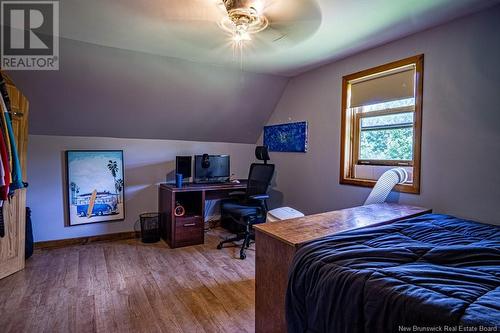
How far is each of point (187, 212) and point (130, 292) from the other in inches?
56.1

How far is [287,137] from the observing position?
3.81 m

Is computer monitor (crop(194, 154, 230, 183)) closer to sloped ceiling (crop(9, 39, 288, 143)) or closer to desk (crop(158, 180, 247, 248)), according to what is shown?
desk (crop(158, 180, 247, 248))

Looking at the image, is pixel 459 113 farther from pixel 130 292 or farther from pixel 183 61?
pixel 130 292

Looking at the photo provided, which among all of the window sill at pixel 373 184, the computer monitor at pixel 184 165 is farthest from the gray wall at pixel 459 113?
the computer monitor at pixel 184 165

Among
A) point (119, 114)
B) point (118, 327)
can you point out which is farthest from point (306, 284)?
point (119, 114)

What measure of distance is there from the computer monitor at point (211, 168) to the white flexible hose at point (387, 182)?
7.24ft

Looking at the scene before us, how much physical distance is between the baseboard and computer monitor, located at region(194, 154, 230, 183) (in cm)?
118

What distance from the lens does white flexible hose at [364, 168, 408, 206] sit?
7.75ft

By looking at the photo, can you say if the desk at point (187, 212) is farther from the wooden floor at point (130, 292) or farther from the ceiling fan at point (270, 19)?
the ceiling fan at point (270, 19)

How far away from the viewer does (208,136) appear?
13.5 feet

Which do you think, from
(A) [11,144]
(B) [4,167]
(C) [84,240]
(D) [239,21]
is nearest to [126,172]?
(C) [84,240]

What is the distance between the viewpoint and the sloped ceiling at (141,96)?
108 inches

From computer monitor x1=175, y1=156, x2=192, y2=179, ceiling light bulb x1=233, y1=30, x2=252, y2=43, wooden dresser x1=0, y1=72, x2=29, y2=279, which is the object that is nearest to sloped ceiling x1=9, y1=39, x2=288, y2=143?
wooden dresser x1=0, y1=72, x2=29, y2=279

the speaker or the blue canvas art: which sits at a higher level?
the blue canvas art
